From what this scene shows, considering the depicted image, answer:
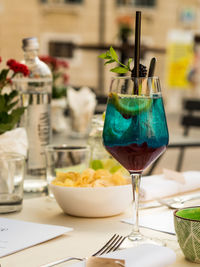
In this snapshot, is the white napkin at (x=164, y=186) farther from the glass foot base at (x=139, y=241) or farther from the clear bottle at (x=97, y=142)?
the glass foot base at (x=139, y=241)

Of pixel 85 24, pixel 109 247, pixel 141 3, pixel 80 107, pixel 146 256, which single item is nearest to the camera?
pixel 146 256

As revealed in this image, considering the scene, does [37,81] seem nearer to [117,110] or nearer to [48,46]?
[117,110]

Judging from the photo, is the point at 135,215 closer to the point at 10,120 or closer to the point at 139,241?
the point at 139,241

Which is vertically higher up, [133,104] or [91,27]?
[91,27]

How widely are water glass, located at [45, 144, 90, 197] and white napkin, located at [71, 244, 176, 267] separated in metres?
0.40

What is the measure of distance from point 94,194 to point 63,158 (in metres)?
0.17

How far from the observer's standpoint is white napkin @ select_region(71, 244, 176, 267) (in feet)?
2.02

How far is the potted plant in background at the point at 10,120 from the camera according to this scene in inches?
39.9

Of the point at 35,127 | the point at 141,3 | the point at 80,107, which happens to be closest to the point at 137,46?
the point at 35,127

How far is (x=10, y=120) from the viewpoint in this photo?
1.02 meters

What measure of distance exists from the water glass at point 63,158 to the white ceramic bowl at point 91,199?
0.12 metres

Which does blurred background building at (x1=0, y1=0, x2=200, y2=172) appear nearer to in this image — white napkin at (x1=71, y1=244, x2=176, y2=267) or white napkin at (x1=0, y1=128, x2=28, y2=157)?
white napkin at (x1=0, y1=128, x2=28, y2=157)

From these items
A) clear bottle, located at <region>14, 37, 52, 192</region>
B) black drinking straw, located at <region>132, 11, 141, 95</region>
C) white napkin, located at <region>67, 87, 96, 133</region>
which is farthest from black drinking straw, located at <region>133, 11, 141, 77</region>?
white napkin, located at <region>67, 87, 96, 133</region>

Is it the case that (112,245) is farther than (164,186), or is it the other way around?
(164,186)
